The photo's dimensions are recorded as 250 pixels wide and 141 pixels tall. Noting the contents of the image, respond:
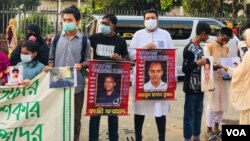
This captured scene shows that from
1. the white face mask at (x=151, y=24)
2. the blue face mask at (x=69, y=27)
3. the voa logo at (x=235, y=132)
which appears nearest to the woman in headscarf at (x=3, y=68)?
the blue face mask at (x=69, y=27)

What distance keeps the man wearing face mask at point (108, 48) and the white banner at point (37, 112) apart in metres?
0.61

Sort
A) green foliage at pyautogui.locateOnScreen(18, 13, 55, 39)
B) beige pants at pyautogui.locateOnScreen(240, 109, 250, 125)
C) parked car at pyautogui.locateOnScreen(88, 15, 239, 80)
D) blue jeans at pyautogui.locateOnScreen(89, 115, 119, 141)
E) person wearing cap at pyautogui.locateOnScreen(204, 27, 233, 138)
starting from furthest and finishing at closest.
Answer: green foliage at pyautogui.locateOnScreen(18, 13, 55, 39)
parked car at pyautogui.locateOnScreen(88, 15, 239, 80)
person wearing cap at pyautogui.locateOnScreen(204, 27, 233, 138)
blue jeans at pyautogui.locateOnScreen(89, 115, 119, 141)
beige pants at pyautogui.locateOnScreen(240, 109, 250, 125)

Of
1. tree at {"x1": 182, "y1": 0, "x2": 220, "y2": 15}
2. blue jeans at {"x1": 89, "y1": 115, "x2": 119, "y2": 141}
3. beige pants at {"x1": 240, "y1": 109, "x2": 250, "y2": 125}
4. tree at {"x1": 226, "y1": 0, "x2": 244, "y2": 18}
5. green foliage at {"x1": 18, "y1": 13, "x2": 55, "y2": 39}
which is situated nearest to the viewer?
beige pants at {"x1": 240, "y1": 109, "x2": 250, "y2": 125}

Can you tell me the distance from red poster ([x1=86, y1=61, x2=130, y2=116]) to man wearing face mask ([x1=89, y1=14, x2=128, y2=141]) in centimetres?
13

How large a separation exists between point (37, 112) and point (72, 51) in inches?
34.2

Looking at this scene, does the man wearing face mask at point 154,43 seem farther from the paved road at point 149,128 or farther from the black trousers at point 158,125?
the paved road at point 149,128

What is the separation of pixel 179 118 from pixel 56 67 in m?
3.81

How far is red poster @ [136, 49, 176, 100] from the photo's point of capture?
255 inches

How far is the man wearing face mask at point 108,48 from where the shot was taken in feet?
20.7

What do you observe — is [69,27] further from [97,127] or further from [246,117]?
[246,117]

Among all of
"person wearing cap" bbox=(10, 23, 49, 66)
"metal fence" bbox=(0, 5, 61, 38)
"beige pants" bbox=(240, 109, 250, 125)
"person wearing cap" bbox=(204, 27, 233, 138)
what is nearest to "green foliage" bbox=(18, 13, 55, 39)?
"metal fence" bbox=(0, 5, 61, 38)

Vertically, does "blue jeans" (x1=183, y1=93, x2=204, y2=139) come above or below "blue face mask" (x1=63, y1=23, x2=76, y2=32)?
below

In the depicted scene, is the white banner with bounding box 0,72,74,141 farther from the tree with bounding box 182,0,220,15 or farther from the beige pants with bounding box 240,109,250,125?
the tree with bounding box 182,0,220,15

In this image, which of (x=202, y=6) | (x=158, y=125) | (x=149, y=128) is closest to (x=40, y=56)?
(x=158, y=125)
